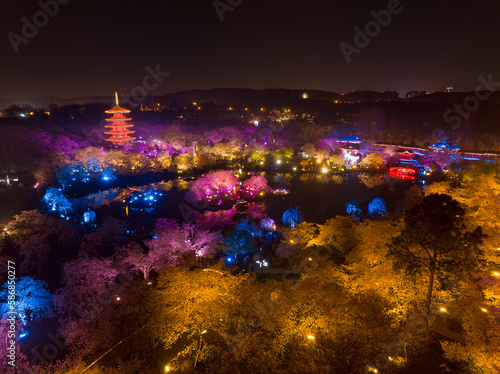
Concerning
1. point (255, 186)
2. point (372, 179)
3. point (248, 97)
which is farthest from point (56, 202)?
point (248, 97)

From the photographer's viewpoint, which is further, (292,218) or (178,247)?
(292,218)

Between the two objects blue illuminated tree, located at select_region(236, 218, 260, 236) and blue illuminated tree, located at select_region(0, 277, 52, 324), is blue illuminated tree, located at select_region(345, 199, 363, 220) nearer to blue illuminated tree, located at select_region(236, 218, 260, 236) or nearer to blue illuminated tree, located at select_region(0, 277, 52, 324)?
blue illuminated tree, located at select_region(236, 218, 260, 236)

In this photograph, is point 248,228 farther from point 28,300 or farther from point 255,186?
point 28,300

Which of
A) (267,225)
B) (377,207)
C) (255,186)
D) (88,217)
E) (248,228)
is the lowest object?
(88,217)

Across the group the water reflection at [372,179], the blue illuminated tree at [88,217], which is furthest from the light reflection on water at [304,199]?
the blue illuminated tree at [88,217]

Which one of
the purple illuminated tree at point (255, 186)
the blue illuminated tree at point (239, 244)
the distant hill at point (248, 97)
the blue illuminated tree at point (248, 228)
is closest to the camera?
the blue illuminated tree at point (239, 244)

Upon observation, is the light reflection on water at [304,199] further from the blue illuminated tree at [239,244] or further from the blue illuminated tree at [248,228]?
the blue illuminated tree at [239,244]

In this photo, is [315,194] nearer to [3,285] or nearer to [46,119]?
[3,285]

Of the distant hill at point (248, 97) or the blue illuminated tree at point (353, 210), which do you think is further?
the distant hill at point (248, 97)

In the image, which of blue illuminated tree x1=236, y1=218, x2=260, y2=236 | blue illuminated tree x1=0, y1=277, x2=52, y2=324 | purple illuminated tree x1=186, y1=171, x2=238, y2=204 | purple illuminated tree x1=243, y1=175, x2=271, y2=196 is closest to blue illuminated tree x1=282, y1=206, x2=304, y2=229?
blue illuminated tree x1=236, y1=218, x2=260, y2=236
